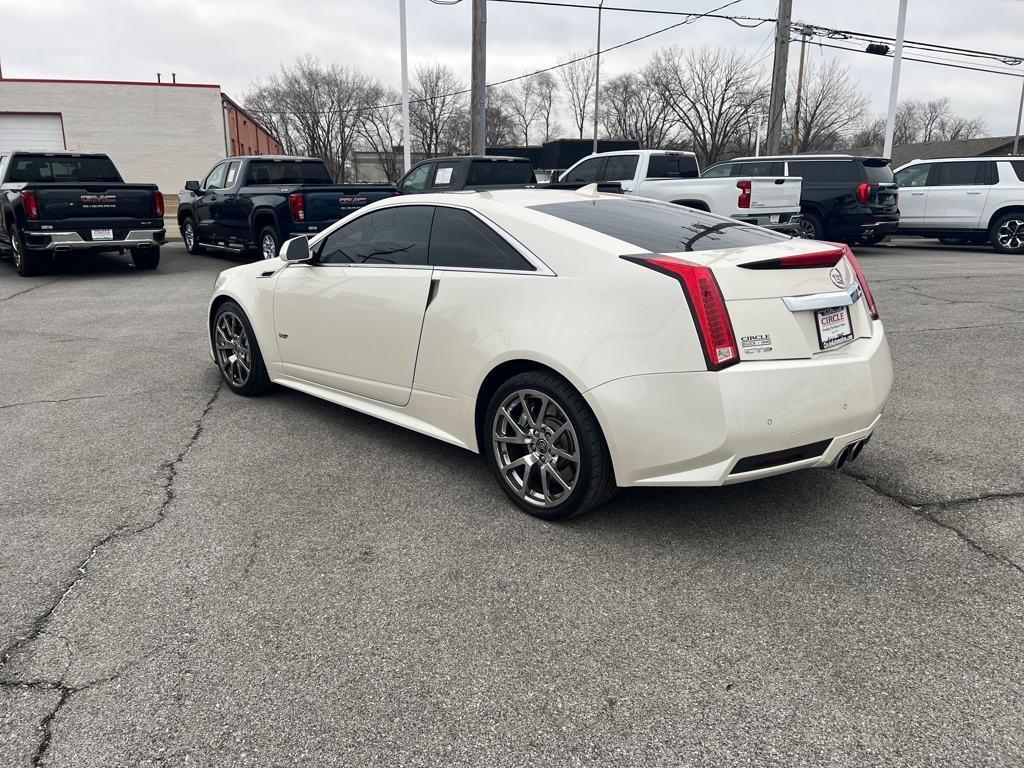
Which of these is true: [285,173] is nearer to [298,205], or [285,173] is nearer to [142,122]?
[298,205]

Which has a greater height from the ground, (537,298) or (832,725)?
(537,298)

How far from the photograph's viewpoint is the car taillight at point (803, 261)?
3467 millimetres

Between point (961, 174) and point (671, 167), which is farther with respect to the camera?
point (961, 174)

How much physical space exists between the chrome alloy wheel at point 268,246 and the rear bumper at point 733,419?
35.2ft

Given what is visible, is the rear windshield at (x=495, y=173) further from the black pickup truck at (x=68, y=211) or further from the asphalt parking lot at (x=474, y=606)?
the asphalt parking lot at (x=474, y=606)

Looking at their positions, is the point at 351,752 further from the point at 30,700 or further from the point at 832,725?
the point at 832,725

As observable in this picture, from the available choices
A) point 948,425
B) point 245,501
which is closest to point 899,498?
point 948,425

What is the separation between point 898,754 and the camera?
7.46 ft

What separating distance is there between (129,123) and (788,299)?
43813mm

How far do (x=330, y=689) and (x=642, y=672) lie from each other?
1.04 m

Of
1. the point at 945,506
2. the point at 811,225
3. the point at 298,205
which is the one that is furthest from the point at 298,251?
the point at 811,225

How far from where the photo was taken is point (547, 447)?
375cm

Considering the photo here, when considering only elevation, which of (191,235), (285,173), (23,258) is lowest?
(23,258)

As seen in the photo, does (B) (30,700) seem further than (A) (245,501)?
No
